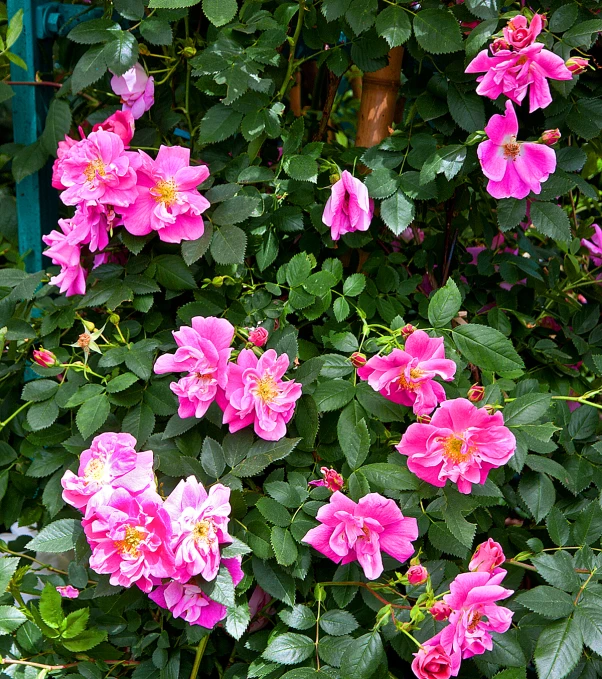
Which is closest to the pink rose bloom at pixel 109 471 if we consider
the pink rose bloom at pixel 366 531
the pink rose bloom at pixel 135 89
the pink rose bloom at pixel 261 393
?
the pink rose bloom at pixel 261 393

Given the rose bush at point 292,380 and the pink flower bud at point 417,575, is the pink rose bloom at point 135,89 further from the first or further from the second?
the pink flower bud at point 417,575

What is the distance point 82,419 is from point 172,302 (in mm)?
266

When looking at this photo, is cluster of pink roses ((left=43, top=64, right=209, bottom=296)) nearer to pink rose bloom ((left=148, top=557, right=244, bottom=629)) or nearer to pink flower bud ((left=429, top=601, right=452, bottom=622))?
pink rose bloom ((left=148, top=557, right=244, bottom=629))

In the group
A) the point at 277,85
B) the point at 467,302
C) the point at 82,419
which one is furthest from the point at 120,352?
the point at 467,302

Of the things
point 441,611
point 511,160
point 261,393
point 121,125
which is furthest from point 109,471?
point 511,160

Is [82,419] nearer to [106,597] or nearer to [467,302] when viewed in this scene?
[106,597]

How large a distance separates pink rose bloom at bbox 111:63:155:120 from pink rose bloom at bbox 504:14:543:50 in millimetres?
575

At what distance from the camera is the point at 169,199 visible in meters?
1.05

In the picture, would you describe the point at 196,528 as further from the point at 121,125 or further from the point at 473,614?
the point at 121,125

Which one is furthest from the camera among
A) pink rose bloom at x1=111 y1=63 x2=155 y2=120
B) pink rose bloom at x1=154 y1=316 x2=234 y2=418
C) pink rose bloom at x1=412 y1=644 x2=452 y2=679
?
pink rose bloom at x1=111 y1=63 x2=155 y2=120

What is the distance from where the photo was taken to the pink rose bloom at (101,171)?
102 cm

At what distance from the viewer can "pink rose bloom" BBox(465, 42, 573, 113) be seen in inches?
37.8

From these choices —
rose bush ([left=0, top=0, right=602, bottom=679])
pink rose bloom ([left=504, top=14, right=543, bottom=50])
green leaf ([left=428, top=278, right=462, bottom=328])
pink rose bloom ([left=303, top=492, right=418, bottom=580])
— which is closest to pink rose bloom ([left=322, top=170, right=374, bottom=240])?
rose bush ([left=0, top=0, right=602, bottom=679])

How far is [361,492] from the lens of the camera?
0.93 m
